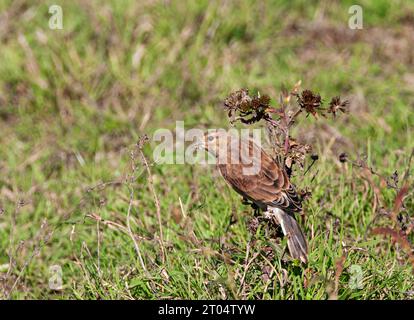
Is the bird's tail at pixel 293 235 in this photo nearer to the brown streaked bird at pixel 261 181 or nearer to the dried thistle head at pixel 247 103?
the brown streaked bird at pixel 261 181

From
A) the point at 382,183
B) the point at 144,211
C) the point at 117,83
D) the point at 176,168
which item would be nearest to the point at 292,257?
the point at 382,183

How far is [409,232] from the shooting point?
5.17 m

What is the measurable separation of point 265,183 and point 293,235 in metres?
0.50

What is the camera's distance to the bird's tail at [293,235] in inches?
190

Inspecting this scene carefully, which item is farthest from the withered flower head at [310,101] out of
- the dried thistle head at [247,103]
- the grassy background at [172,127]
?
the grassy background at [172,127]

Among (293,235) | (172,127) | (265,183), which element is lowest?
(293,235)

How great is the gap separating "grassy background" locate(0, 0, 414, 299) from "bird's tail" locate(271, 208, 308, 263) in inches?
3.6

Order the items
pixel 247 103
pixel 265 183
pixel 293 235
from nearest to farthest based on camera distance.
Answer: pixel 247 103
pixel 293 235
pixel 265 183

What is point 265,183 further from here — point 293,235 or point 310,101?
point 310,101

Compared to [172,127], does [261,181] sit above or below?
below

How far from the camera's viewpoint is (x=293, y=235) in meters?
4.88

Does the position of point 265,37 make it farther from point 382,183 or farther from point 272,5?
point 382,183

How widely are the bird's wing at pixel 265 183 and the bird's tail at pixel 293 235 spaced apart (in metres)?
0.05

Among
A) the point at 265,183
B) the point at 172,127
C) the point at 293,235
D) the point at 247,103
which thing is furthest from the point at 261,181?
the point at 172,127
